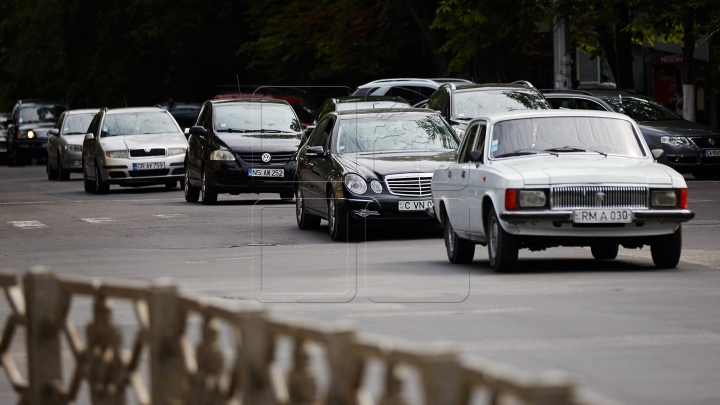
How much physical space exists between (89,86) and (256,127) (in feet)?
136

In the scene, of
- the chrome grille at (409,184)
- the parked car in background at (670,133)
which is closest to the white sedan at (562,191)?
the chrome grille at (409,184)

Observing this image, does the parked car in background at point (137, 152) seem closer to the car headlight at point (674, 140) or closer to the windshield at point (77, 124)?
the windshield at point (77, 124)

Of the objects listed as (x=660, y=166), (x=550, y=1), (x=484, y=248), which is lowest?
(x=484, y=248)

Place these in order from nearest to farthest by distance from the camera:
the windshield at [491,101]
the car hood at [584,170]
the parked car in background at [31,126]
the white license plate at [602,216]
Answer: the white license plate at [602,216], the car hood at [584,170], the windshield at [491,101], the parked car in background at [31,126]

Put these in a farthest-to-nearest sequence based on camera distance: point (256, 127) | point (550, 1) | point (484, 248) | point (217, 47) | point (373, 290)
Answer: point (217, 47), point (550, 1), point (256, 127), point (484, 248), point (373, 290)

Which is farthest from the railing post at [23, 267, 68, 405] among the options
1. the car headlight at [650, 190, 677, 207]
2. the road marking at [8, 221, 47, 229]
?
the road marking at [8, 221, 47, 229]

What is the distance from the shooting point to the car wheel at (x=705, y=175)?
29209 mm

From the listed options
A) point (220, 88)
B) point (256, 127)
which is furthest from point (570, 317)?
point (220, 88)

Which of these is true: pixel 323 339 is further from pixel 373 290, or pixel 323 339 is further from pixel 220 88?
pixel 220 88

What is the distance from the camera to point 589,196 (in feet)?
41.5

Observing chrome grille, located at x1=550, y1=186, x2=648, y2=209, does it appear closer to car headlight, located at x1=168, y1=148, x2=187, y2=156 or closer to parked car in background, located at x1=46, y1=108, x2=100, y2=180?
car headlight, located at x1=168, y1=148, x2=187, y2=156

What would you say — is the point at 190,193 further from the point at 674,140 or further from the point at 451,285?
the point at 451,285

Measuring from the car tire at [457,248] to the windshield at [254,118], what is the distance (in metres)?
11.2

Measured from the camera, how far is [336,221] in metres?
17.2
